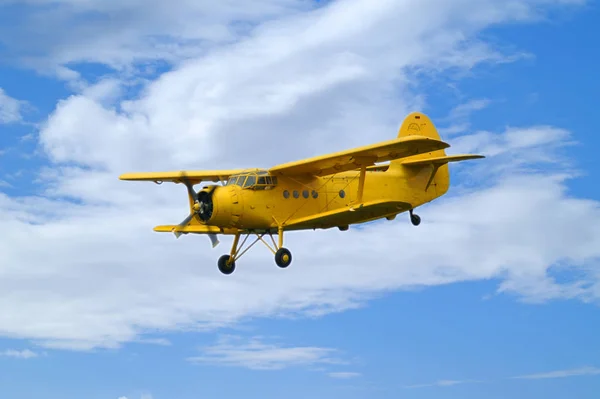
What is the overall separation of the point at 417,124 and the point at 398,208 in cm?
766

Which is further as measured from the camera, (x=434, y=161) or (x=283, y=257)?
(x=434, y=161)

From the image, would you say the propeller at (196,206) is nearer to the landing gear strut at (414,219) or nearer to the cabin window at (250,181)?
the cabin window at (250,181)

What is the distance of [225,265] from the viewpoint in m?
32.7

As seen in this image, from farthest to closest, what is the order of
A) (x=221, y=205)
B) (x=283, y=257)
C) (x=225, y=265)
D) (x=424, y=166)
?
(x=424, y=166)
(x=225, y=265)
(x=283, y=257)
(x=221, y=205)

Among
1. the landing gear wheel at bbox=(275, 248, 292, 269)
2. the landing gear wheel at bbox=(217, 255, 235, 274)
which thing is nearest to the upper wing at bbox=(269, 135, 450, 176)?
the landing gear wheel at bbox=(275, 248, 292, 269)

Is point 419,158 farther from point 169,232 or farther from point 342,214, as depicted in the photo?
point 169,232

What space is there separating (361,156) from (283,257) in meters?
4.43

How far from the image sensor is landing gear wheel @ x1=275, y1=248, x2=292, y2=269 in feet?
100

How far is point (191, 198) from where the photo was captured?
1288 inches

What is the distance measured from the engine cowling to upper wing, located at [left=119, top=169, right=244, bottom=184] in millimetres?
2400

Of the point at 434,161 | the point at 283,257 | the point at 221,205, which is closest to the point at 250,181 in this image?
the point at 221,205

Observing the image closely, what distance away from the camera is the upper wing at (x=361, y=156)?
97.5 ft

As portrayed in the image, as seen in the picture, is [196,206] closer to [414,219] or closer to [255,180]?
[255,180]

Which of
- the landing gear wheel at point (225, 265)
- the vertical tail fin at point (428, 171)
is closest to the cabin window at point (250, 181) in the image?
the landing gear wheel at point (225, 265)
